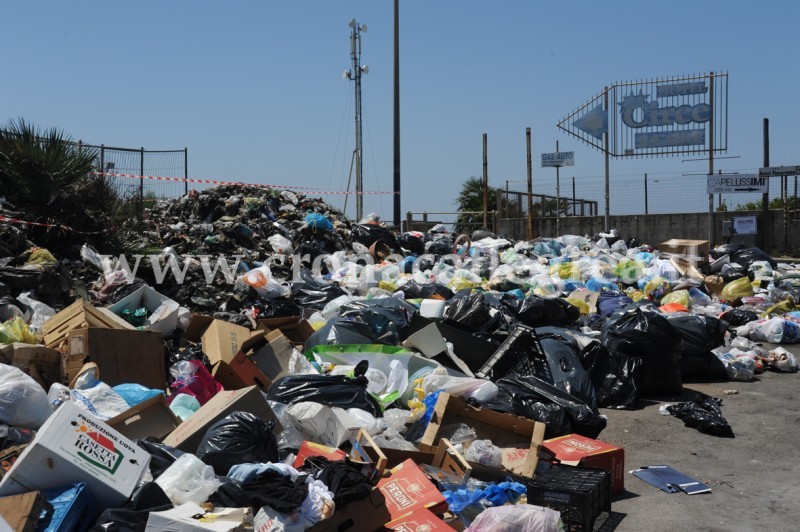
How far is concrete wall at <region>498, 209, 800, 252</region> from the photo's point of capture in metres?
16.5

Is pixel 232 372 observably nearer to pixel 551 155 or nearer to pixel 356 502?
pixel 356 502

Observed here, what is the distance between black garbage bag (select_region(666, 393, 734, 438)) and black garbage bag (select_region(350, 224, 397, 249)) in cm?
655

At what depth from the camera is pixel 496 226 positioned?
713 inches

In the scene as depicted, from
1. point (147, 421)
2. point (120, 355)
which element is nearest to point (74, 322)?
point (120, 355)

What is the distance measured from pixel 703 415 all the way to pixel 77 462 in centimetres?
460

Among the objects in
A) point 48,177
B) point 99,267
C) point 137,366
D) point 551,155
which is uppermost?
point 551,155

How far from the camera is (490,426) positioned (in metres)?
5.13

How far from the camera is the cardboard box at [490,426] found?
4.80 m

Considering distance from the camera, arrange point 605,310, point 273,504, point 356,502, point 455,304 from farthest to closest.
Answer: point 605,310 < point 455,304 < point 356,502 < point 273,504

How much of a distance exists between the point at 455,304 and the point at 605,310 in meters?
2.45

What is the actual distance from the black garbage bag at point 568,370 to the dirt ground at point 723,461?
293 mm

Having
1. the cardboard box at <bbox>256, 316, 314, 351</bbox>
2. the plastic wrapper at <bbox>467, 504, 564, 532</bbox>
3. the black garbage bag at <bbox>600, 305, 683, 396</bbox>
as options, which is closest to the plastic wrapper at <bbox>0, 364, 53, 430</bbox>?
the plastic wrapper at <bbox>467, 504, 564, 532</bbox>

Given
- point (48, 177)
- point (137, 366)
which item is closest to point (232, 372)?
point (137, 366)

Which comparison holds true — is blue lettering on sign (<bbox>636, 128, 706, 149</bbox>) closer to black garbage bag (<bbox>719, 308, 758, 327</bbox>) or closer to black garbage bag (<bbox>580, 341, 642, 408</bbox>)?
black garbage bag (<bbox>719, 308, 758, 327</bbox>)
